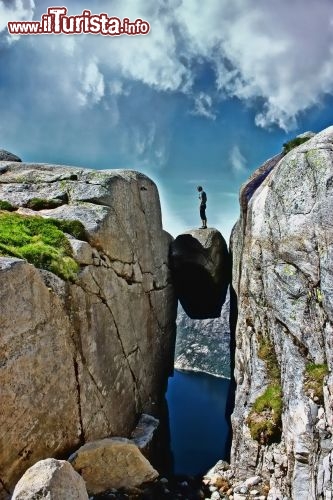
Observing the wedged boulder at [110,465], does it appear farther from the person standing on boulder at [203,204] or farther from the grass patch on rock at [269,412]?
the person standing on boulder at [203,204]

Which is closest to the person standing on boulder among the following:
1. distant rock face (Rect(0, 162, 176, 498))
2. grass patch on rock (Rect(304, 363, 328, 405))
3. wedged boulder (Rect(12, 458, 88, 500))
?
distant rock face (Rect(0, 162, 176, 498))

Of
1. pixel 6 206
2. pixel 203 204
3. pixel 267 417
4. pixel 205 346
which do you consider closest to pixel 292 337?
pixel 267 417

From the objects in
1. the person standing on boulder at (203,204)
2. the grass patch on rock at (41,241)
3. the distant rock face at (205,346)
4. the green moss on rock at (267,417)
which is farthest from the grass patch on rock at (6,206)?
the distant rock face at (205,346)

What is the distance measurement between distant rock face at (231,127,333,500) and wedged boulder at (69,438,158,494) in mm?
4899

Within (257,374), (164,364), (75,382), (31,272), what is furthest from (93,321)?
(164,364)

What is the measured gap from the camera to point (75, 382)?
15570 millimetres

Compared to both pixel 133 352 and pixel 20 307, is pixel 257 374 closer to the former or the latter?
pixel 133 352

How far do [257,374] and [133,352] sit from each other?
7138 millimetres

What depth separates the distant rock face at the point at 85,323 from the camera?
12.9m

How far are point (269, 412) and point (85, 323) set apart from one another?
8849 mm

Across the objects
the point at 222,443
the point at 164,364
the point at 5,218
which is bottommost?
the point at 222,443

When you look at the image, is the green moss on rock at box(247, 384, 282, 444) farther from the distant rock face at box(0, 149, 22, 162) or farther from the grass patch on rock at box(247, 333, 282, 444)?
the distant rock face at box(0, 149, 22, 162)

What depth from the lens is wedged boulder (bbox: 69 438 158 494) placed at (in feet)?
47.1

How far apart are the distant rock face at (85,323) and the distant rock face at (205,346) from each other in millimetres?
39353
